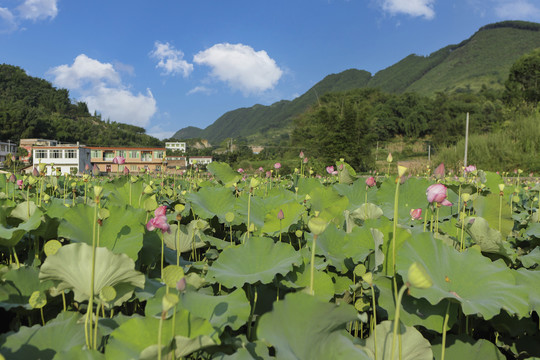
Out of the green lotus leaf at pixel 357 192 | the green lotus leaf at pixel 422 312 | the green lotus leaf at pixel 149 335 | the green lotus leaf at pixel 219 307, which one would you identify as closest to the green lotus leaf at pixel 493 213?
the green lotus leaf at pixel 357 192

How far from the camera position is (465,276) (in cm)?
64

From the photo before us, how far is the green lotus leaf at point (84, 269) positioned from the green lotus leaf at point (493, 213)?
110cm

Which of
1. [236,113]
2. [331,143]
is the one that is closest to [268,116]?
[236,113]

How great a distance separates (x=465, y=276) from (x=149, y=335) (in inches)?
22.3

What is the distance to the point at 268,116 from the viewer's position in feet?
512

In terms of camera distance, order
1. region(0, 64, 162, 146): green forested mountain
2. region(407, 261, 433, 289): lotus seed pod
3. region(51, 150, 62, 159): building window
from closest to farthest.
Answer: region(407, 261, 433, 289): lotus seed pod
region(51, 150, 62, 159): building window
region(0, 64, 162, 146): green forested mountain

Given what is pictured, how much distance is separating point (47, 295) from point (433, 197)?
83 cm

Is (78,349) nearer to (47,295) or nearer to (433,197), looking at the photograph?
(47,295)

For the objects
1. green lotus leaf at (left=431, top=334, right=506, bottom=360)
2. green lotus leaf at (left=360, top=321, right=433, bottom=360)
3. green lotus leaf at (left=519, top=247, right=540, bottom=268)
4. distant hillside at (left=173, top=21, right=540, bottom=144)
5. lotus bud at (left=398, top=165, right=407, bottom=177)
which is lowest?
green lotus leaf at (left=431, top=334, right=506, bottom=360)

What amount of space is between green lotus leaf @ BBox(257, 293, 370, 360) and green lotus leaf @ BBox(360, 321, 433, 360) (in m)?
0.10

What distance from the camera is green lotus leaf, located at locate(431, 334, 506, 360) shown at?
0.56 metres

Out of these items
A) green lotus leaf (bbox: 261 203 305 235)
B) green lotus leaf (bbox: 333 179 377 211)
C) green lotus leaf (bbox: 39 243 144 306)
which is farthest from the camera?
green lotus leaf (bbox: 333 179 377 211)

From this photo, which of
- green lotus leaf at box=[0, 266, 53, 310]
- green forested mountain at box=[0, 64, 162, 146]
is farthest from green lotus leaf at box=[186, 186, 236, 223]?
green forested mountain at box=[0, 64, 162, 146]

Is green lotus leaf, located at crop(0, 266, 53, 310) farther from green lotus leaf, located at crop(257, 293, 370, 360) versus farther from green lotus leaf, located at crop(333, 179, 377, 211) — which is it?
green lotus leaf, located at crop(333, 179, 377, 211)
